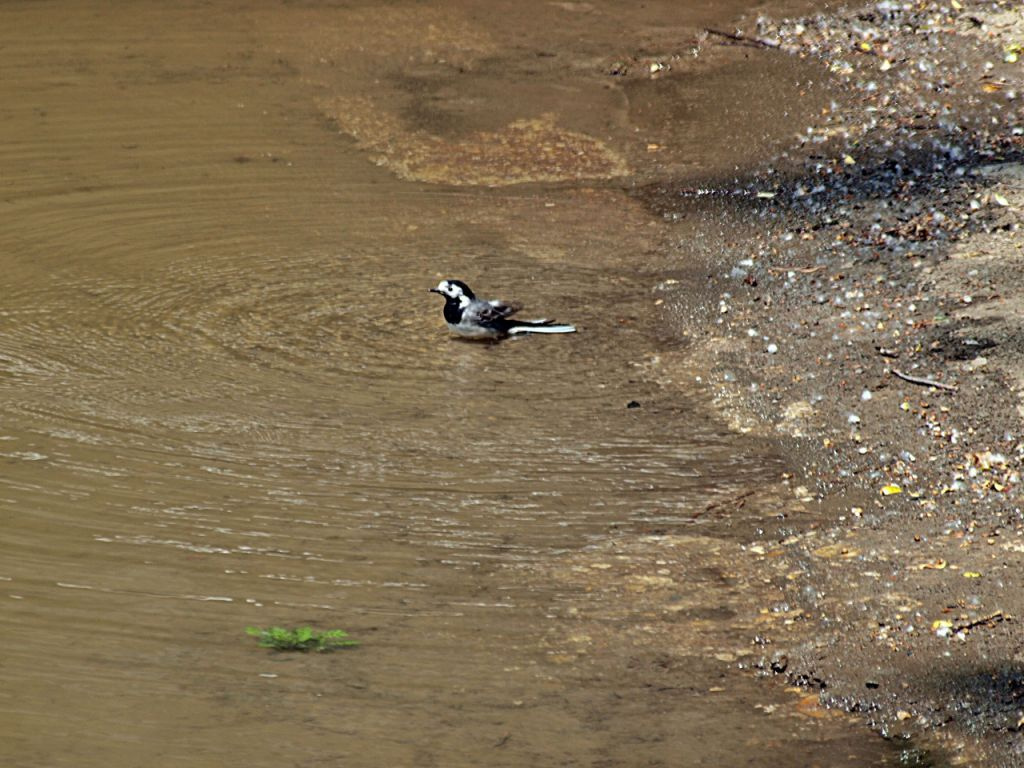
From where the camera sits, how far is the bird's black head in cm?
826

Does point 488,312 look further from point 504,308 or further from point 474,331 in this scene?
point 504,308

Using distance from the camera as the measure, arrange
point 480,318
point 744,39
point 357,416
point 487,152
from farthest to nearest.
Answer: point 744,39, point 487,152, point 480,318, point 357,416

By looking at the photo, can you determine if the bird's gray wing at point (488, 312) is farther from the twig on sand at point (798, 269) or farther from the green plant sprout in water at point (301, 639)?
the green plant sprout in water at point (301, 639)

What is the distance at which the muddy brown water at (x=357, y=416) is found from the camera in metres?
4.88

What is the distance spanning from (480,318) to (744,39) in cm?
643

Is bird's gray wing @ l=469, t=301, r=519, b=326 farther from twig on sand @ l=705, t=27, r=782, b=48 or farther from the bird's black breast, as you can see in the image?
twig on sand @ l=705, t=27, r=782, b=48

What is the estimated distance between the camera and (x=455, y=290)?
327 inches

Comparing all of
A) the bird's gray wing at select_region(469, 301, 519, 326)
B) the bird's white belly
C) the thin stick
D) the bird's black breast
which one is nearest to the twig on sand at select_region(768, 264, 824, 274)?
the bird's gray wing at select_region(469, 301, 519, 326)

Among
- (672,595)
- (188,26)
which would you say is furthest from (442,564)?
(188,26)

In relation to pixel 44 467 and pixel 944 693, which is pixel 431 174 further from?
pixel 944 693

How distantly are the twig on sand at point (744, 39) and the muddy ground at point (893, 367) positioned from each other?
16 centimetres

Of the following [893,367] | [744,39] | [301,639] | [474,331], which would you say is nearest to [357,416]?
[474,331]

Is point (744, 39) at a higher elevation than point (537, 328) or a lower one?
higher

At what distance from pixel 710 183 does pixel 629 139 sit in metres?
1.10
